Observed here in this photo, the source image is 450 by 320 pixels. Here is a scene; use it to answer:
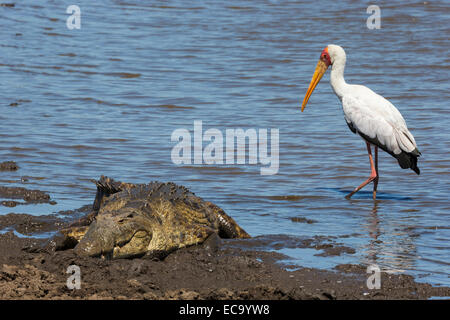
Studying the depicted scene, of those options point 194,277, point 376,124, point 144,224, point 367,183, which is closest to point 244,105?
point 376,124

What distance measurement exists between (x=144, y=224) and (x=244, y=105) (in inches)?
258

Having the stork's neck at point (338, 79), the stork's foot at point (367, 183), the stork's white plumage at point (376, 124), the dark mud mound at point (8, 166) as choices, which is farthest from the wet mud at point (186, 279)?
the stork's neck at point (338, 79)

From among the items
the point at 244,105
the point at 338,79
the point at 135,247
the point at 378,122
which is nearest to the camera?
the point at 135,247

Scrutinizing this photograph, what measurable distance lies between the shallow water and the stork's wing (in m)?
0.51

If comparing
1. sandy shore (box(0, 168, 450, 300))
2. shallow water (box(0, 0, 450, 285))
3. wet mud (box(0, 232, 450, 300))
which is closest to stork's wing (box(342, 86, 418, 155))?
shallow water (box(0, 0, 450, 285))

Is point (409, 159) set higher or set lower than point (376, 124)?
lower

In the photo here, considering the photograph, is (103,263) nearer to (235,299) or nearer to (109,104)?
(235,299)

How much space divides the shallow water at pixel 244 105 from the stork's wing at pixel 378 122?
506 millimetres

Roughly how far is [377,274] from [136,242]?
1732mm

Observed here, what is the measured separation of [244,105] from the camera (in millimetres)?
12383

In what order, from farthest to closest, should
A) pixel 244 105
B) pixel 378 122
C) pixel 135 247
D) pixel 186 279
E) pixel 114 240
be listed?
pixel 244 105
pixel 378 122
pixel 135 247
pixel 114 240
pixel 186 279

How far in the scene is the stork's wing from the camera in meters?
8.78

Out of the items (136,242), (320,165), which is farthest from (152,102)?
(136,242)

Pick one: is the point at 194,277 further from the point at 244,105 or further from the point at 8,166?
the point at 244,105
